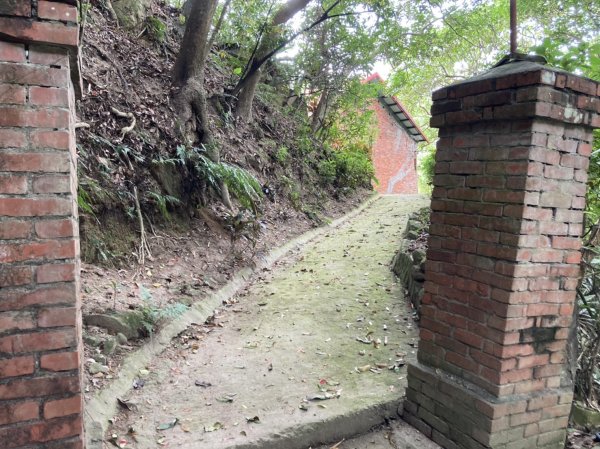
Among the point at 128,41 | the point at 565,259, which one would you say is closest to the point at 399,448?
the point at 565,259

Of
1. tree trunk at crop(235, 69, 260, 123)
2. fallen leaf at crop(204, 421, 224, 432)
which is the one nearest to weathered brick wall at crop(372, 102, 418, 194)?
tree trunk at crop(235, 69, 260, 123)

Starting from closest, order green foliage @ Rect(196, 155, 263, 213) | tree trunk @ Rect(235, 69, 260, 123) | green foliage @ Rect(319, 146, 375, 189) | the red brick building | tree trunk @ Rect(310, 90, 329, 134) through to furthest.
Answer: green foliage @ Rect(196, 155, 263, 213), tree trunk @ Rect(235, 69, 260, 123), green foliage @ Rect(319, 146, 375, 189), tree trunk @ Rect(310, 90, 329, 134), the red brick building

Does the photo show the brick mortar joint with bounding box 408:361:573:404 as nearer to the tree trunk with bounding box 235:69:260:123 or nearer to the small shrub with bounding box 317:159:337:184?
the tree trunk with bounding box 235:69:260:123

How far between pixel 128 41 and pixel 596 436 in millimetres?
7898

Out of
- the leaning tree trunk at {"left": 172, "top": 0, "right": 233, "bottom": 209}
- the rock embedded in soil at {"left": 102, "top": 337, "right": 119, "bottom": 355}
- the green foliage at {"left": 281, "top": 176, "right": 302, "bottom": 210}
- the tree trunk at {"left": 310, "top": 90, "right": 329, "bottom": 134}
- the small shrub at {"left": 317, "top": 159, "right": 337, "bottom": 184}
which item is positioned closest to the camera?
the rock embedded in soil at {"left": 102, "top": 337, "right": 119, "bottom": 355}

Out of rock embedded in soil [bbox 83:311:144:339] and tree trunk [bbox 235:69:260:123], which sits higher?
tree trunk [bbox 235:69:260:123]

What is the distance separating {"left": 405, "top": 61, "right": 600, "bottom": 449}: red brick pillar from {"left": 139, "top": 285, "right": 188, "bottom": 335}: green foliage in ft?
7.34

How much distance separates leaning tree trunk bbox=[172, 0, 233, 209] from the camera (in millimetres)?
6336

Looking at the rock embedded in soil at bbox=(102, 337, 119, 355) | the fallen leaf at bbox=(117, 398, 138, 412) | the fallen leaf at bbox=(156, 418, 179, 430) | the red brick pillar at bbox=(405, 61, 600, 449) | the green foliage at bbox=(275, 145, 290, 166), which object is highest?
the green foliage at bbox=(275, 145, 290, 166)

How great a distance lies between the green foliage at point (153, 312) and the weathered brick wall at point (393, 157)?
18.2 m

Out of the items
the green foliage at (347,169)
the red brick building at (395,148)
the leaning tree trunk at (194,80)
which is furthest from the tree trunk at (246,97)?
the red brick building at (395,148)

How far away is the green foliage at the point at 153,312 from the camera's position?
11.7 ft

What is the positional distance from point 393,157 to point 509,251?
20.5 meters

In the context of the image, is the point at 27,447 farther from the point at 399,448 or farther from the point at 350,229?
the point at 350,229
